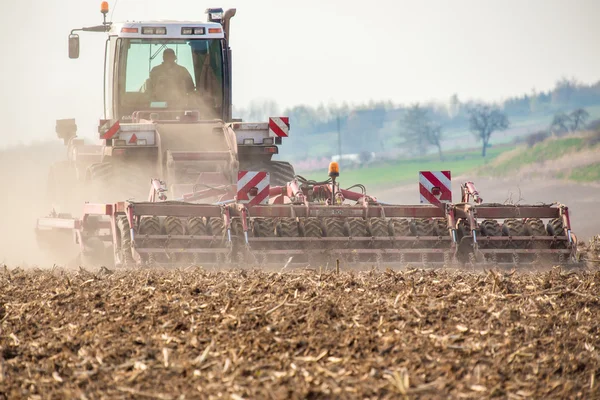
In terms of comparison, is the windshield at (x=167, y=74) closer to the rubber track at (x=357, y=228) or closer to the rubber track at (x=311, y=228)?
the rubber track at (x=311, y=228)

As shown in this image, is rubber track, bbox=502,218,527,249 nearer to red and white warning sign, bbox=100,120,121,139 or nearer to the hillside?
red and white warning sign, bbox=100,120,121,139

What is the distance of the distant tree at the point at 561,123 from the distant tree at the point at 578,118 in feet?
0.57

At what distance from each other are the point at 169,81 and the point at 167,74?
0.36 ft

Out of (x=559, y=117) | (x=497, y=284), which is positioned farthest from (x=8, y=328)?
(x=559, y=117)

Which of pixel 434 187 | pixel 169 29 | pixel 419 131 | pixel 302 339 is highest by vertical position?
pixel 419 131

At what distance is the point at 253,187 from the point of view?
36.8 feet

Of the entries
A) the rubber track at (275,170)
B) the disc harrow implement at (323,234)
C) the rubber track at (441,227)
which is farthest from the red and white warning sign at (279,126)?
the rubber track at (441,227)

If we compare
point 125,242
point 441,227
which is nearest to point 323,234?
point 441,227

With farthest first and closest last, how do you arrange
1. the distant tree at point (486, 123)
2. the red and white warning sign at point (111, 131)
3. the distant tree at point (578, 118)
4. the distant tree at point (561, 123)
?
the distant tree at point (486, 123)
the distant tree at point (561, 123)
the distant tree at point (578, 118)
the red and white warning sign at point (111, 131)

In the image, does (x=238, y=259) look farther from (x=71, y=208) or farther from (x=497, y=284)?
(x=71, y=208)

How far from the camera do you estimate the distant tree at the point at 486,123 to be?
66688 mm

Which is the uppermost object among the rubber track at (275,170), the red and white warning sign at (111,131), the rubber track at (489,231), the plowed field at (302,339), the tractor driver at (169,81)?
the tractor driver at (169,81)

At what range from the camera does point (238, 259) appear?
10.4 metres

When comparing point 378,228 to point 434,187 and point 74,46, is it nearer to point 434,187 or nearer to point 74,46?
point 434,187
